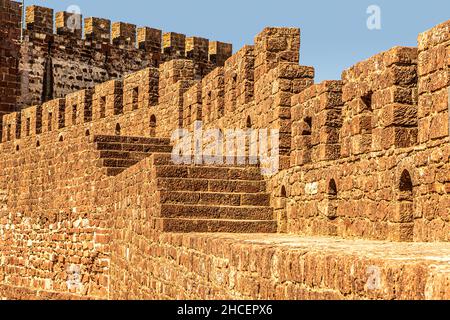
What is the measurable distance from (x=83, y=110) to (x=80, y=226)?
774cm

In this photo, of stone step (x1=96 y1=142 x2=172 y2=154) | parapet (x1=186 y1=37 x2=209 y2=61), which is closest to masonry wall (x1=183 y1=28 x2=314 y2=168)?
stone step (x1=96 y1=142 x2=172 y2=154)

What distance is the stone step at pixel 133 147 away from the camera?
16.4m

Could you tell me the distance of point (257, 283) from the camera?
7395mm

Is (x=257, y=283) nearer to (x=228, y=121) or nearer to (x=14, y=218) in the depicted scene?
(x=228, y=121)

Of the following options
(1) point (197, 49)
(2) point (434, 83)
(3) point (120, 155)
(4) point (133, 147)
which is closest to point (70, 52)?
(1) point (197, 49)

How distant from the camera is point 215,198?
12.4m

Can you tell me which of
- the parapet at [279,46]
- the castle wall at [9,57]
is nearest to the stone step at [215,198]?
the parapet at [279,46]

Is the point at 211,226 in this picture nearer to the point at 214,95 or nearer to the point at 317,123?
the point at 317,123

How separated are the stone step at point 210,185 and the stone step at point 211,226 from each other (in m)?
0.67

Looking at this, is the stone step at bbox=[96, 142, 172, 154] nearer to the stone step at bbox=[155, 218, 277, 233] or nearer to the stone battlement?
the stone battlement

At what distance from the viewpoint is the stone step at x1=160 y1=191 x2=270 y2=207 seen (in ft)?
38.6

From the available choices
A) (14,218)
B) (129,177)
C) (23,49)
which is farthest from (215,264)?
(23,49)

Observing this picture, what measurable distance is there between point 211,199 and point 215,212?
13.5 inches

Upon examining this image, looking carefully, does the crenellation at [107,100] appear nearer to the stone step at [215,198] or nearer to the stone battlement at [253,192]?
the stone battlement at [253,192]
